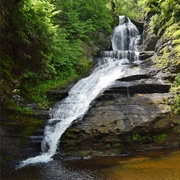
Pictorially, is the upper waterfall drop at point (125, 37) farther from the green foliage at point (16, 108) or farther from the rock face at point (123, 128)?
the green foliage at point (16, 108)

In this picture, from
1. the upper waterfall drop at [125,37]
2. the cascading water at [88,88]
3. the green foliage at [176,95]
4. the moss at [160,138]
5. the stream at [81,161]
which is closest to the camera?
the stream at [81,161]

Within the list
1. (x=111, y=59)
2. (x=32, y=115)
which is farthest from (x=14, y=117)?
(x=111, y=59)

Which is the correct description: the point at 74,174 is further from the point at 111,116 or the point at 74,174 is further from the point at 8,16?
the point at 8,16

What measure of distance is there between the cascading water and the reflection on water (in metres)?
1.17

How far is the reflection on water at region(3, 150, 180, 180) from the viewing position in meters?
7.64

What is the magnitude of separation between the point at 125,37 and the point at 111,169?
1811cm

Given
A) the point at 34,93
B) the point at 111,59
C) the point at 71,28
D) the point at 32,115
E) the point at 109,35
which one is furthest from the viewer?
the point at 109,35

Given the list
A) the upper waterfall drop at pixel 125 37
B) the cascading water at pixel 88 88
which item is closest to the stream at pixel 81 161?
the cascading water at pixel 88 88

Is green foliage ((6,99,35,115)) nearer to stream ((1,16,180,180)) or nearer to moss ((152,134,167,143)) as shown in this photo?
stream ((1,16,180,180))

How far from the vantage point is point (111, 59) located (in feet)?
65.5

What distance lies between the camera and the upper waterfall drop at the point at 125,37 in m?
23.3

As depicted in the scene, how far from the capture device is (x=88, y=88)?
1527 cm

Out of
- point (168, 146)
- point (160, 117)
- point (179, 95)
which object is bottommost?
point (168, 146)

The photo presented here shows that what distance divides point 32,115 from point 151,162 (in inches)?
255
